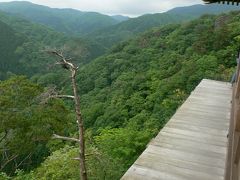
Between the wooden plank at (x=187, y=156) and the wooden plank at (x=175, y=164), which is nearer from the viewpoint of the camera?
the wooden plank at (x=175, y=164)

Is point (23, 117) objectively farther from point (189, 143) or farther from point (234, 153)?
point (234, 153)

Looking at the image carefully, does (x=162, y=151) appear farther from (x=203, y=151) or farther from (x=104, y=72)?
(x=104, y=72)

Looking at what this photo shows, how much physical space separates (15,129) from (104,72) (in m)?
28.3

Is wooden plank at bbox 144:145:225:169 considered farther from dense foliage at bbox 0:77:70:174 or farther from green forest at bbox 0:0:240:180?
dense foliage at bbox 0:77:70:174

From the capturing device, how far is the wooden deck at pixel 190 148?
3910 millimetres

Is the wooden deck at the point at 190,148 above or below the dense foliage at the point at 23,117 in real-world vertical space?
above

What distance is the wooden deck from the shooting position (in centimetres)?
391

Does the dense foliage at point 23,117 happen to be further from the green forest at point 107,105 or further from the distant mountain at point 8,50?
the distant mountain at point 8,50

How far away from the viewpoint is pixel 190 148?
4.66 m

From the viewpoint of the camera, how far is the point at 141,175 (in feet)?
12.5

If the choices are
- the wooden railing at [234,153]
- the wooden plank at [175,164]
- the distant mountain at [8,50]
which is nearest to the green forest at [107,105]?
the wooden plank at [175,164]

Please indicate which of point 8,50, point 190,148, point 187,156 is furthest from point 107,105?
point 8,50

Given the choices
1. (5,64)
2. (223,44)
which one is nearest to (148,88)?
(223,44)

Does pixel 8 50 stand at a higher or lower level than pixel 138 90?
lower
